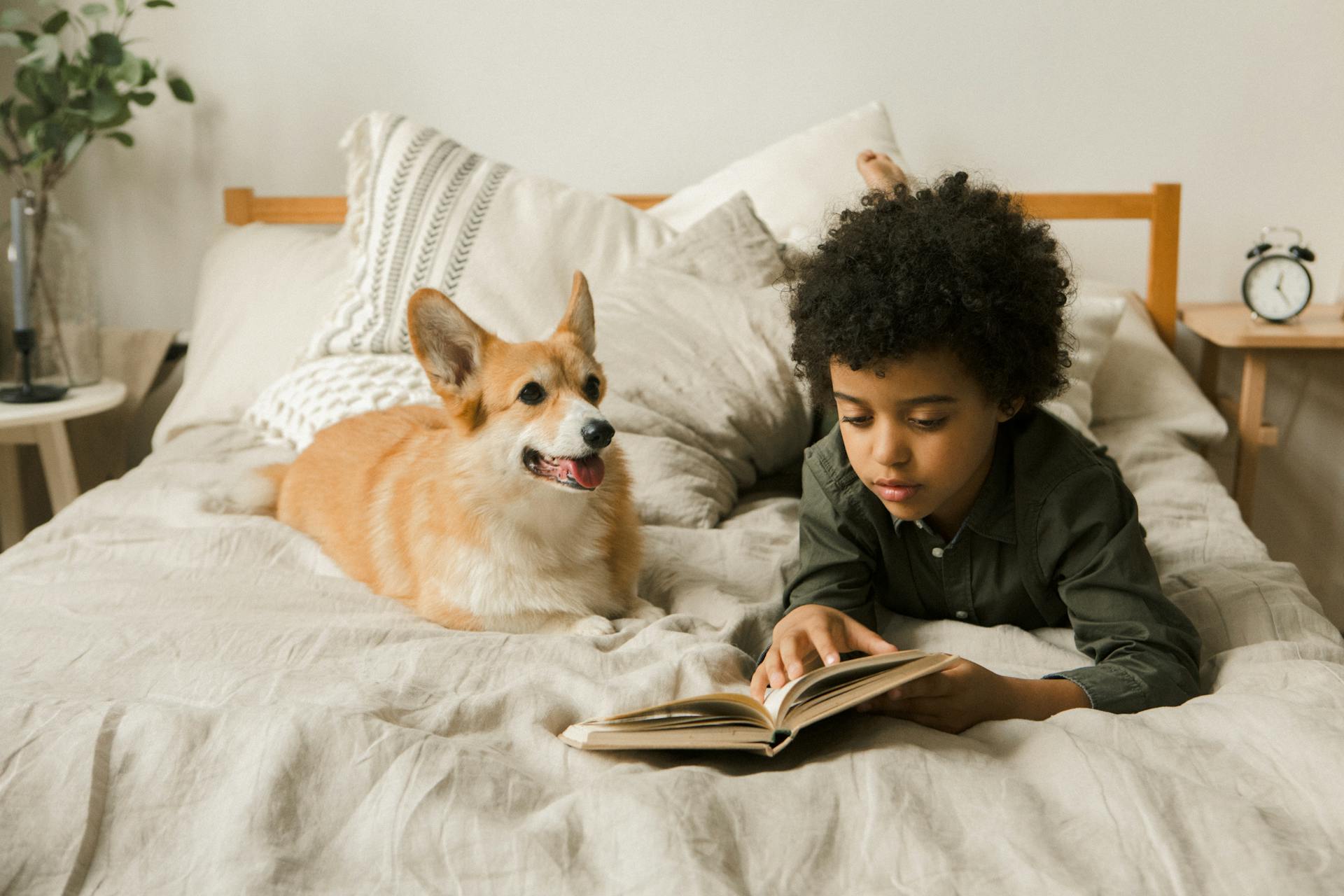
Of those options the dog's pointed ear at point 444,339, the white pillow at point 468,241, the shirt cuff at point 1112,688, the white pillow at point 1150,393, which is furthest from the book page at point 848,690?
the white pillow at point 1150,393

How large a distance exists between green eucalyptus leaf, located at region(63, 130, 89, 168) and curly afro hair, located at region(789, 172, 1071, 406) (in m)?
2.02

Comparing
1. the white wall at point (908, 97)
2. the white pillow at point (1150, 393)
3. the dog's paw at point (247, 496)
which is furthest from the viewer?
the white wall at point (908, 97)

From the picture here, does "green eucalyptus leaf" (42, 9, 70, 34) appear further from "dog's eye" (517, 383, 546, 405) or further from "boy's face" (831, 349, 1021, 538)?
"boy's face" (831, 349, 1021, 538)

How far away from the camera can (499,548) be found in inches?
48.2

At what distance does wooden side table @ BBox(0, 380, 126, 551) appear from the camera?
222 cm

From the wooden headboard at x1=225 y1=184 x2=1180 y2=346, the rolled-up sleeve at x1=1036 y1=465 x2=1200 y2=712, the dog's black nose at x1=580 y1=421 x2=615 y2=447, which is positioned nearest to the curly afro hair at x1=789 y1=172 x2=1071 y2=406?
the rolled-up sleeve at x1=1036 y1=465 x2=1200 y2=712

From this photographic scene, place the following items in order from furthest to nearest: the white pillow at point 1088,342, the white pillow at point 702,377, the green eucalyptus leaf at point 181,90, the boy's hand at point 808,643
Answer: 1. the green eucalyptus leaf at point 181,90
2. the white pillow at point 1088,342
3. the white pillow at point 702,377
4. the boy's hand at point 808,643

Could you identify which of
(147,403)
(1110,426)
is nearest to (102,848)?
(1110,426)

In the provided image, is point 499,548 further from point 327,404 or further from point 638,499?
point 327,404

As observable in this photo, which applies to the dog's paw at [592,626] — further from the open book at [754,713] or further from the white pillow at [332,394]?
the white pillow at [332,394]

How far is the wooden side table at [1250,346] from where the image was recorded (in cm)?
200

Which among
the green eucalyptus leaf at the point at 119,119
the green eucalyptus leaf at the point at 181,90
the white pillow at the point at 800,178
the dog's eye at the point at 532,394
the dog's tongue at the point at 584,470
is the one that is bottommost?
the dog's tongue at the point at 584,470

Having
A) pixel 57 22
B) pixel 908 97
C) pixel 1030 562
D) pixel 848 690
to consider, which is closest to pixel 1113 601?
pixel 1030 562

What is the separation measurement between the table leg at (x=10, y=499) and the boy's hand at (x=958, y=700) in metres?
2.49
